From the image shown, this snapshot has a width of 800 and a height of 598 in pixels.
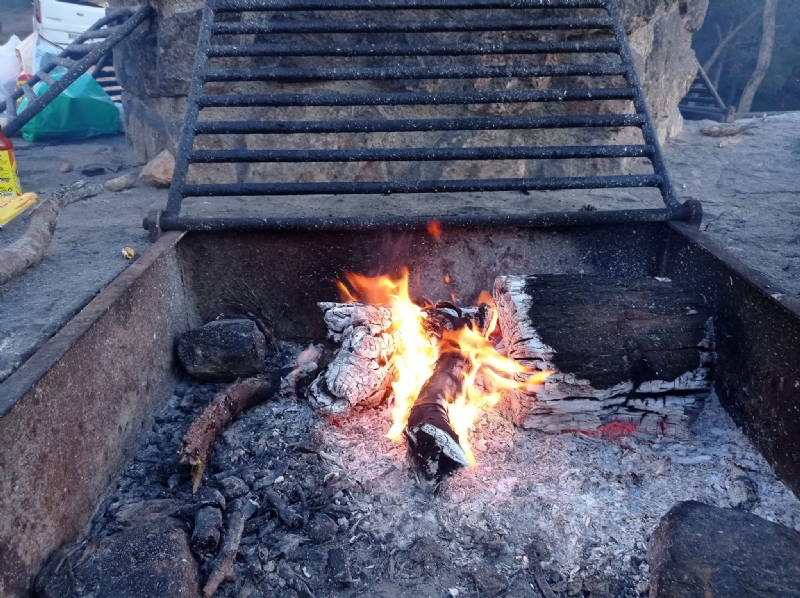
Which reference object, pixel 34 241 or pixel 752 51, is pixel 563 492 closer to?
pixel 34 241

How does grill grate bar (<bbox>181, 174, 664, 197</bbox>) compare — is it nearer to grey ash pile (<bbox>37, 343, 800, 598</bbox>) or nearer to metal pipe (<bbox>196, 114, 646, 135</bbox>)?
metal pipe (<bbox>196, 114, 646, 135</bbox>)

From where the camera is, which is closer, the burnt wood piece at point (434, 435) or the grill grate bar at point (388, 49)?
the burnt wood piece at point (434, 435)

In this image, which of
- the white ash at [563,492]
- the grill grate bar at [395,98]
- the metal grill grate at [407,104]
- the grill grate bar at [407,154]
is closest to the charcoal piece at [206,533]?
the white ash at [563,492]

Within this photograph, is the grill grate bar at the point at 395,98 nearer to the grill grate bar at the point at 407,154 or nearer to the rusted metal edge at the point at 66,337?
the grill grate bar at the point at 407,154

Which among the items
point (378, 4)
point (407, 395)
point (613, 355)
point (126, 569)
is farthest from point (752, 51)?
point (126, 569)

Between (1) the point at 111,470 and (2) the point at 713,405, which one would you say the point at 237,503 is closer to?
(1) the point at 111,470

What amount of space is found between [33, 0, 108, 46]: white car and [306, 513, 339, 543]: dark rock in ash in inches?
339

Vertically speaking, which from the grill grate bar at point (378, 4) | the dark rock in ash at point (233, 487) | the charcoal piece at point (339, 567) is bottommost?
the charcoal piece at point (339, 567)

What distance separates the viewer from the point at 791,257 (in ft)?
9.15

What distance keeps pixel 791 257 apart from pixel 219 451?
108 inches

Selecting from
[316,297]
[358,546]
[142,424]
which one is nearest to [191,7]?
[316,297]

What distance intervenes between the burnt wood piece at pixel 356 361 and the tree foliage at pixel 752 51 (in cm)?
1173

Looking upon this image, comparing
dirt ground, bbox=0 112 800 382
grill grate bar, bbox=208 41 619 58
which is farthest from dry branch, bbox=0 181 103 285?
grill grate bar, bbox=208 41 619 58

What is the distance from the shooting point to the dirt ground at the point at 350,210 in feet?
7.77
